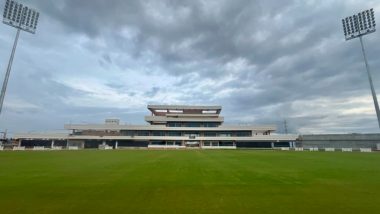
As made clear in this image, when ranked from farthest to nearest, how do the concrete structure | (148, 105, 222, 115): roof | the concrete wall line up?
(148, 105, 222, 115): roof, the concrete structure, the concrete wall

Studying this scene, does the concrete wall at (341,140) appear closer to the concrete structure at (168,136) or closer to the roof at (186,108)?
the concrete structure at (168,136)

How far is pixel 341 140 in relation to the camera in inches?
3073

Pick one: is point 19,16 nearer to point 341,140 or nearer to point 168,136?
point 168,136

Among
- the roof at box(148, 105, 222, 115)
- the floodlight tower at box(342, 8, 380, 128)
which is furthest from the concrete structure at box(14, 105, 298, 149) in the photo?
the floodlight tower at box(342, 8, 380, 128)

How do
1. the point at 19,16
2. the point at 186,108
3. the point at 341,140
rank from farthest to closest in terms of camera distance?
the point at 186,108 → the point at 341,140 → the point at 19,16

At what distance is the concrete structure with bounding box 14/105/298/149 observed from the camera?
297 ft

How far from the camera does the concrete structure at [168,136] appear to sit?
9038cm

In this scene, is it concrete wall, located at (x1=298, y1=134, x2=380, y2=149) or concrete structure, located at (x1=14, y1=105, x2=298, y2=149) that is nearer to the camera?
concrete wall, located at (x1=298, y1=134, x2=380, y2=149)

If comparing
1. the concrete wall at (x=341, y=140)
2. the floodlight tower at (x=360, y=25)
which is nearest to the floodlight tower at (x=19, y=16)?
the floodlight tower at (x=360, y=25)

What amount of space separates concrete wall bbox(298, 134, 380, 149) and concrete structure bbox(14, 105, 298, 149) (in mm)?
5355

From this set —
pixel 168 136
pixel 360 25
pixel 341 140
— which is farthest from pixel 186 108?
pixel 360 25

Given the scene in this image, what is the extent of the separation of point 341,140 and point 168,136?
197 ft

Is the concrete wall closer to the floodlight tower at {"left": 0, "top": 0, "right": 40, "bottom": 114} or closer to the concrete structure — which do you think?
the concrete structure

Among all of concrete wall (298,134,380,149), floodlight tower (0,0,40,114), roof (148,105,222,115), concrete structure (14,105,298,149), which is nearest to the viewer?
floodlight tower (0,0,40,114)
